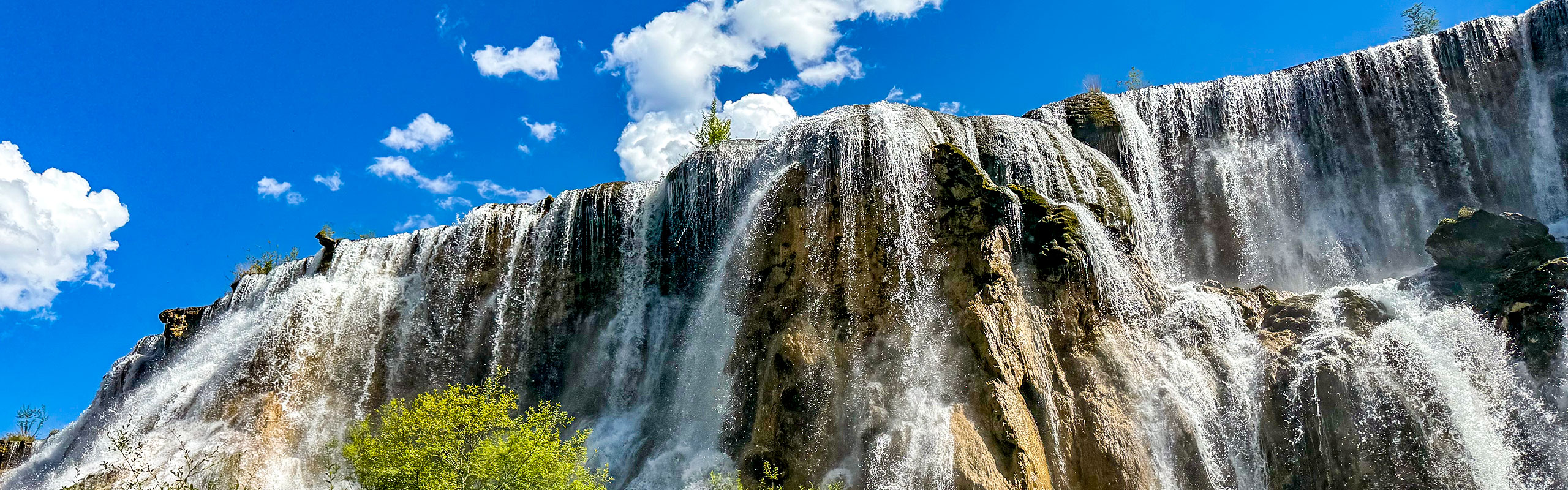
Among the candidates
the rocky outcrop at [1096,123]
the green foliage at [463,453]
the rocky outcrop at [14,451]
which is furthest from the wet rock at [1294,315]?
the rocky outcrop at [14,451]

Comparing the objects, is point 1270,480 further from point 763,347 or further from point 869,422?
point 763,347

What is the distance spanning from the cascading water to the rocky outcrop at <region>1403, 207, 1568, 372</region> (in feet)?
1.29

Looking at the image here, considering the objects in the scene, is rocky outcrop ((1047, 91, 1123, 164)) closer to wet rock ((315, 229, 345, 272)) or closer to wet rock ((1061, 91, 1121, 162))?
wet rock ((1061, 91, 1121, 162))

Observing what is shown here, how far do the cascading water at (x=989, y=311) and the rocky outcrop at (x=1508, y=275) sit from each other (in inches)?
15.5

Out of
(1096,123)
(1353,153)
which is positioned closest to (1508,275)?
(1353,153)

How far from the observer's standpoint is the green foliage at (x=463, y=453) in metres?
16.0

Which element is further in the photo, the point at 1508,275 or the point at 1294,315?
the point at 1294,315

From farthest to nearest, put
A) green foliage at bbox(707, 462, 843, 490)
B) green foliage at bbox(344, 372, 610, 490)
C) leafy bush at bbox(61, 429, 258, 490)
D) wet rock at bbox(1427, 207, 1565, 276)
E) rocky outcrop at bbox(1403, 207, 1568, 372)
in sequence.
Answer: leafy bush at bbox(61, 429, 258, 490) → wet rock at bbox(1427, 207, 1565, 276) → rocky outcrop at bbox(1403, 207, 1568, 372) → green foliage at bbox(707, 462, 843, 490) → green foliage at bbox(344, 372, 610, 490)

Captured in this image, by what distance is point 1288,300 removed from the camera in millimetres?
19609

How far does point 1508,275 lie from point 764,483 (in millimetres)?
15464

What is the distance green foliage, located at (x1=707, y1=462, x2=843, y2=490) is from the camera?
16.2 metres

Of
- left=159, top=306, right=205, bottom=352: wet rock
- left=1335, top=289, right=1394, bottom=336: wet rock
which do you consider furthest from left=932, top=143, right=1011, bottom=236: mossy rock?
left=159, top=306, right=205, bottom=352: wet rock

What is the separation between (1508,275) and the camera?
59.4 ft

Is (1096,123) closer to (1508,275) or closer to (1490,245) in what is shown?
(1490,245)
